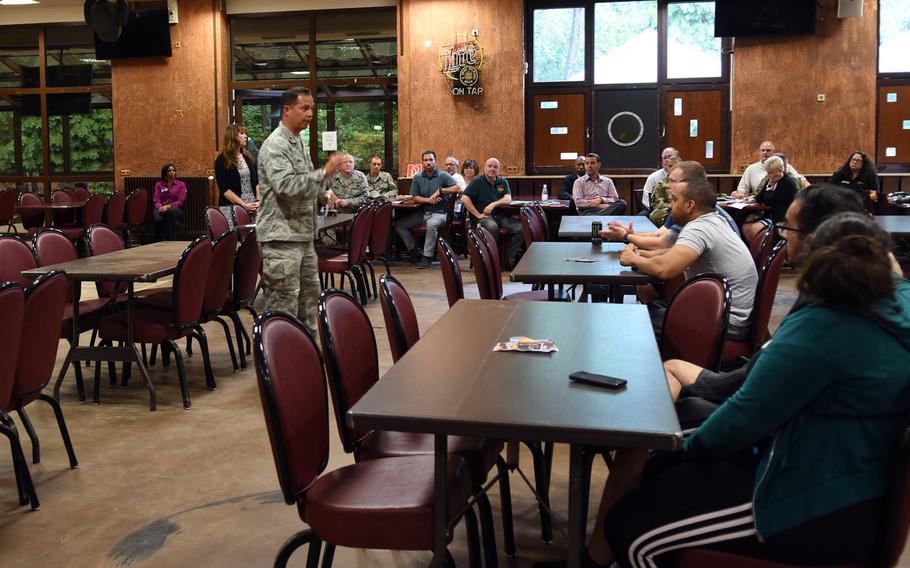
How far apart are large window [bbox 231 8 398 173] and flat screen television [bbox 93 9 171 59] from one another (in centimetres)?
97

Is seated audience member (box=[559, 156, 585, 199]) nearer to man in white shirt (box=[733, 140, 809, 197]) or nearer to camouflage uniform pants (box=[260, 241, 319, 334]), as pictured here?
man in white shirt (box=[733, 140, 809, 197])

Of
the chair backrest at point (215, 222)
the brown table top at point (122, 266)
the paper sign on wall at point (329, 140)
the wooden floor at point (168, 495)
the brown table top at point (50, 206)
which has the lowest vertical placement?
the wooden floor at point (168, 495)

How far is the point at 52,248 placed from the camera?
16.6ft

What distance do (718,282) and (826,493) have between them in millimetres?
1409

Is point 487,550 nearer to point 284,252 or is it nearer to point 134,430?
point 134,430

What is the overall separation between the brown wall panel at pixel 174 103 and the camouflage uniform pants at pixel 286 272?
840 cm

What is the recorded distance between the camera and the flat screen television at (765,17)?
10953 mm

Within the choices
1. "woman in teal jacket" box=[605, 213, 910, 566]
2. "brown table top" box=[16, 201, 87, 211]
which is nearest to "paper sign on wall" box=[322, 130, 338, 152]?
"brown table top" box=[16, 201, 87, 211]

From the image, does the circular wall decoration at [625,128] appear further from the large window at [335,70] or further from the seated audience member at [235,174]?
the seated audience member at [235,174]

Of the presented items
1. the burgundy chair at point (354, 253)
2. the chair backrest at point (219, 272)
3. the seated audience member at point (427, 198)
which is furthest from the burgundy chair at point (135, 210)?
the chair backrest at point (219, 272)

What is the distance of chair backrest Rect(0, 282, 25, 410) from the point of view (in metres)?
2.85

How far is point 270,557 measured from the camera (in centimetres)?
277

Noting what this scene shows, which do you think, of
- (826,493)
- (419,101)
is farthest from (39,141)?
(826,493)

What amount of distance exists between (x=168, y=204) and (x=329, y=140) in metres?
2.41
